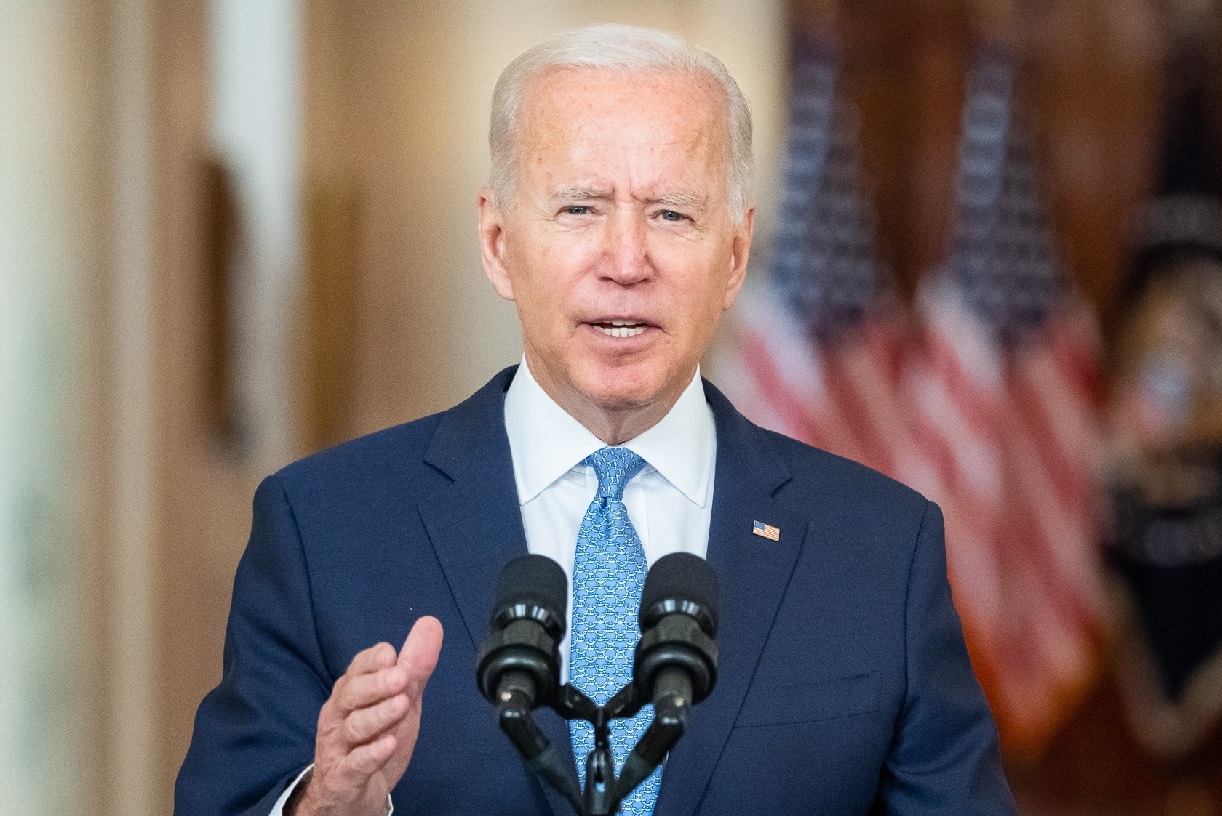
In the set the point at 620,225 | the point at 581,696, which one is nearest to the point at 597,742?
the point at 581,696

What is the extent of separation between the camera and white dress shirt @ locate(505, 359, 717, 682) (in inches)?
71.9

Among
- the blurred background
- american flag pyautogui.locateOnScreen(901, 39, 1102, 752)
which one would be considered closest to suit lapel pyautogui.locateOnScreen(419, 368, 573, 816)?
the blurred background

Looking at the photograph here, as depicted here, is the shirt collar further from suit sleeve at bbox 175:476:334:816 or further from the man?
suit sleeve at bbox 175:476:334:816

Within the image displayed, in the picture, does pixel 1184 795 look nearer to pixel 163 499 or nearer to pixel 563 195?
pixel 163 499

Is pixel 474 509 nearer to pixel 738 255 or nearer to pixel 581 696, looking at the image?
pixel 738 255

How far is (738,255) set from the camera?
1.92 m

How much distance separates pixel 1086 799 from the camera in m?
4.78

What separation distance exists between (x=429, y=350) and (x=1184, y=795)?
8.83 feet

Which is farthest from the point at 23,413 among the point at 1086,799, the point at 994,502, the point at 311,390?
the point at 1086,799

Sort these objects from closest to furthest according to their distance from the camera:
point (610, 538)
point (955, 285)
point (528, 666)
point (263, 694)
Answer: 1. point (528, 666)
2. point (263, 694)
3. point (610, 538)
4. point (955, 285)

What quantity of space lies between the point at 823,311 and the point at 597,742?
3.65 meters

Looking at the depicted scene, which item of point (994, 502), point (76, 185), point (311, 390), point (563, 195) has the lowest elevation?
point (994, 502)

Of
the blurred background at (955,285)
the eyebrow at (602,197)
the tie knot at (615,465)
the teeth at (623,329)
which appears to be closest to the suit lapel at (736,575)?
the tie knot at (615,465)

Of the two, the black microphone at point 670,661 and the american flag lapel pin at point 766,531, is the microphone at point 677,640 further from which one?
the american flag lapel pin at point 766,531
